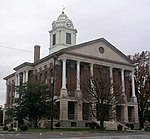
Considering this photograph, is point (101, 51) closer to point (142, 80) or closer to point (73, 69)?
point (73, 69)

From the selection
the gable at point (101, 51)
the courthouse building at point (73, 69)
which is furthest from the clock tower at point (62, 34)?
the gable at point (101, 51)

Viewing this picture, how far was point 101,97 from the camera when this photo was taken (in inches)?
1777

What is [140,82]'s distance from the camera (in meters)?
64.9

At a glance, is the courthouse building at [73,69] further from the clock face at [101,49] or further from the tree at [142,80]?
the tree at [142,80]

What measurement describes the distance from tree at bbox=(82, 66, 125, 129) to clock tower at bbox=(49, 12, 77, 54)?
19.0m

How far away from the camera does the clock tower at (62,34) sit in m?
65.6

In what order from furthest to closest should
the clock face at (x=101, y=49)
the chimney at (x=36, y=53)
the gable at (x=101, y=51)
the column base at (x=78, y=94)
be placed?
the chimney at (x=36, y=53) < the clock face at (x=101, y=49) < the gable at (x=101, y=51) < the column base at (x=78, y=94)

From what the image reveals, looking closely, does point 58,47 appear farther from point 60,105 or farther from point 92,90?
point 92,90

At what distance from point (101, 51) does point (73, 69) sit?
24.0ft

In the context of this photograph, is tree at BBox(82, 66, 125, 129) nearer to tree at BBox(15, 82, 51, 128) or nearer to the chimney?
tree at BBox(15, 82, 51, 128)

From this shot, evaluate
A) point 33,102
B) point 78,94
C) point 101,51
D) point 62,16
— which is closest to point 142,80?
point 101,51

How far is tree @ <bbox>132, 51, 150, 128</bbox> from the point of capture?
6325 cm

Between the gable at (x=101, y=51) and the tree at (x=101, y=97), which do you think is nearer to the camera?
the tree at (x=101, y=97)

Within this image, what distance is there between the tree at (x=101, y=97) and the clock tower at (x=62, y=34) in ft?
62.3
